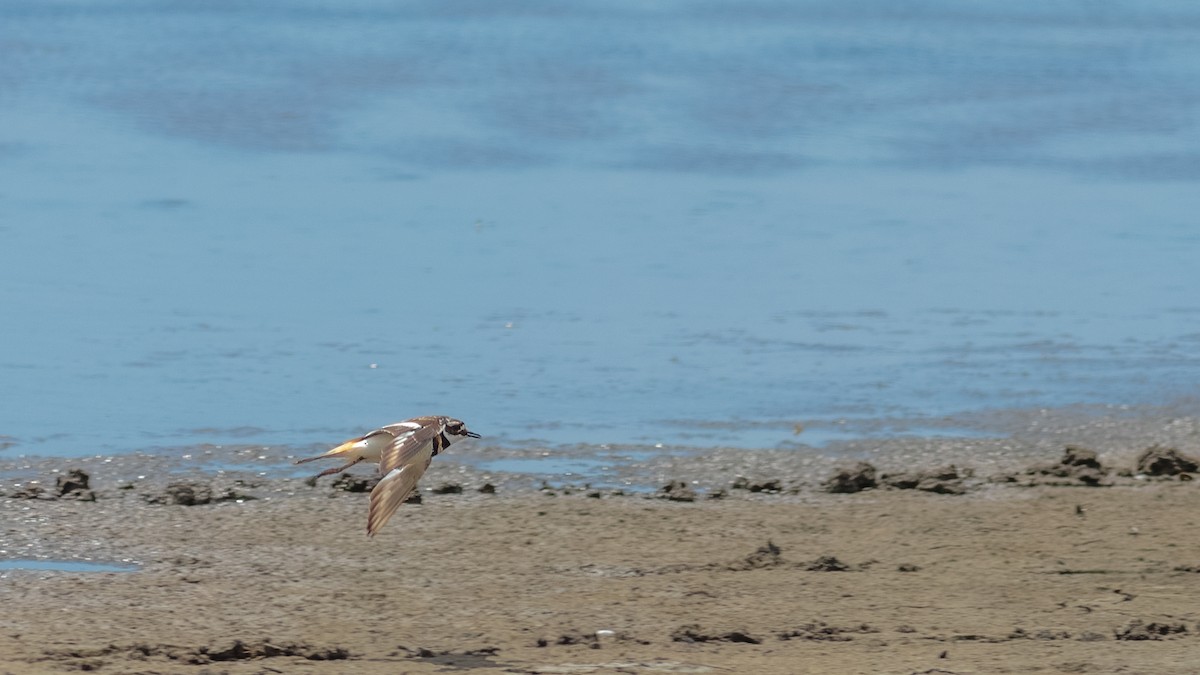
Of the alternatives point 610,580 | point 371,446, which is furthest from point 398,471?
point 610,580

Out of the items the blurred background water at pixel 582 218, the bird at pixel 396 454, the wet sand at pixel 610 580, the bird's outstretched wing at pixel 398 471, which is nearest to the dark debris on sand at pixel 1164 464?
the wet sand at pixel 610 580

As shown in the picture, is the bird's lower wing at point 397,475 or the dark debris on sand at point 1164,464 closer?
the bird's lower wing at point 397,475

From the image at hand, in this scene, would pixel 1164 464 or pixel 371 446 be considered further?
pixel 1164 464

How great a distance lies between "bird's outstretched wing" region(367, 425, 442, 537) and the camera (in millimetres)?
6453

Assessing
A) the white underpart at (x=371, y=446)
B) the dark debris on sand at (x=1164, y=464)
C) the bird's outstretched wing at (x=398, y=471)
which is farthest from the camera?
the dark debris on sand at (x=1164, y=464)

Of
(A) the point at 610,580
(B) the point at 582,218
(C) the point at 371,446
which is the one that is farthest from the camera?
(B) the point at 582,218

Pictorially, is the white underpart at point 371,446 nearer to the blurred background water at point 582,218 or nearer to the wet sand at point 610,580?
the wet sand at point 610,580

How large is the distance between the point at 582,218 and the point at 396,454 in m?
6.61

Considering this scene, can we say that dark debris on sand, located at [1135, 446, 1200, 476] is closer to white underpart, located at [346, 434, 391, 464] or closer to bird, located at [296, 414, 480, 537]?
bird, located at [296, 414, 480, 537]

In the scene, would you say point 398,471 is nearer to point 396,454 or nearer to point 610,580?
point 396,454

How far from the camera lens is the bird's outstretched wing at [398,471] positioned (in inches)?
254

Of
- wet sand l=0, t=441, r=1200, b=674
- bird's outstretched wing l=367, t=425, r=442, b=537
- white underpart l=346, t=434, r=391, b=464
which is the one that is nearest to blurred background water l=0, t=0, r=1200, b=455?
wet sand l=0, t=441, r=1200, b=674

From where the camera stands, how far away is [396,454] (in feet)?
21.6

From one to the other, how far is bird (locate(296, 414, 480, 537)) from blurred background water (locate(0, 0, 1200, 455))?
202 cm
